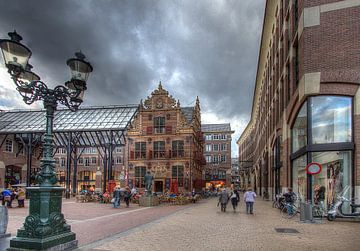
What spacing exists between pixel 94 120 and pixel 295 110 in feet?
97.5

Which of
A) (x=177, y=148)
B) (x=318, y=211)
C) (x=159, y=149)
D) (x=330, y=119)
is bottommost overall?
(x=318, y=211)

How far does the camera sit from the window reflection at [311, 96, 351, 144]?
52.3ft

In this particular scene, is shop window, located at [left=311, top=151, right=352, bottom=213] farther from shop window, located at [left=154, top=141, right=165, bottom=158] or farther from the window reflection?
shop window, located at [left=154, top=141, right=165, bottom=158]

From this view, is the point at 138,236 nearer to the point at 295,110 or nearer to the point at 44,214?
the point at 44,214

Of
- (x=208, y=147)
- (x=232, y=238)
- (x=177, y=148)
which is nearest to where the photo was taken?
(x=232, y=238)

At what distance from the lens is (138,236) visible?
1078cm

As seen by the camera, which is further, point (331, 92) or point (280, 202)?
point (280, 202)

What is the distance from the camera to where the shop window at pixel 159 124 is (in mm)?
44844

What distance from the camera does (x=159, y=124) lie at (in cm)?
4497

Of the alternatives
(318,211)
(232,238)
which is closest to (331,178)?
(318,211)

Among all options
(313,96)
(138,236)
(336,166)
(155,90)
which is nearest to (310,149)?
(336,166)

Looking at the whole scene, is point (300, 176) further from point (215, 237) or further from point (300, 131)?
point (215, 237)

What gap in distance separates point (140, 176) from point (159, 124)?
24.4 feet

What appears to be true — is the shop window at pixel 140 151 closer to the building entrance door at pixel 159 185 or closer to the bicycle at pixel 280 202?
the building entrance door at pixel 159 185
